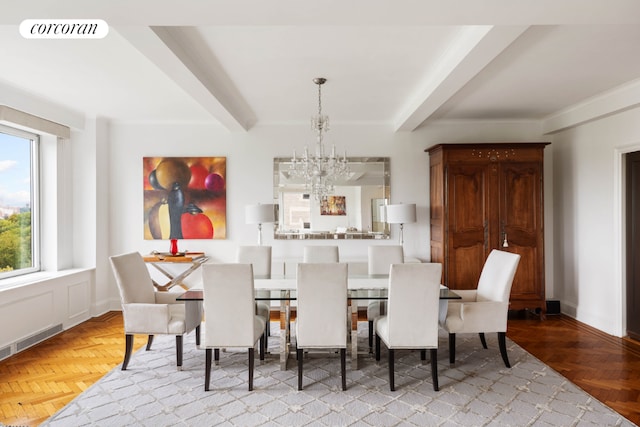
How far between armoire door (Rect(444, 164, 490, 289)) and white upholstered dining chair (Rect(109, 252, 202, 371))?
310 cm

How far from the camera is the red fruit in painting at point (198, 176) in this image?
5.54 meters

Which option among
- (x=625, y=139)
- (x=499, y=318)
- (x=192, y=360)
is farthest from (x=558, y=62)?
(x=192, y=360)

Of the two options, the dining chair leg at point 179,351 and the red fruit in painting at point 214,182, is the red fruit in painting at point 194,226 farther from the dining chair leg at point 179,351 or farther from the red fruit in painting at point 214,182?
the dining chair leg at point 179,351

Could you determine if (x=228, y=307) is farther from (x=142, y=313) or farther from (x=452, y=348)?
(x=452, y=348)

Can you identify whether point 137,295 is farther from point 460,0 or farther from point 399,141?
point 399,141

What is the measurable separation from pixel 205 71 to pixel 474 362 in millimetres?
3401

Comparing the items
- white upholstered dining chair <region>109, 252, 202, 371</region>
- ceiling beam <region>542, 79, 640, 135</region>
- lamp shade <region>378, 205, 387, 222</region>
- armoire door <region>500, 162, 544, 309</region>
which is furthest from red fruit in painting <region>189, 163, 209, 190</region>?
ceiling beam <region>542, 79, 640, 135</region>

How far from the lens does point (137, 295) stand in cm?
359

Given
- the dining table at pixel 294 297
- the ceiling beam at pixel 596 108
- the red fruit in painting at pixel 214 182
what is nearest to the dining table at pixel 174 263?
the red fruit in painting at pixel 214 182

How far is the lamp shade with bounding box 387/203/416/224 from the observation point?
5.15m

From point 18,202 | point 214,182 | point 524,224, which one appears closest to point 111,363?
point 18,202

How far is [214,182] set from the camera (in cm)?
555

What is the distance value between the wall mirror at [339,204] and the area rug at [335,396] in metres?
2.15

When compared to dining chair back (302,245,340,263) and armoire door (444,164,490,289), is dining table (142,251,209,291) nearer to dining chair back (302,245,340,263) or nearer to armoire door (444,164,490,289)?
dining chair back (302,245,340,263)
